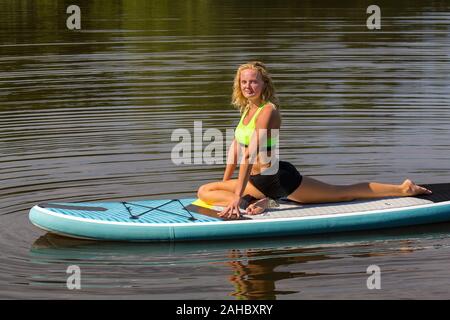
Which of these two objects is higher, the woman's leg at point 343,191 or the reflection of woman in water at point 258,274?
the woman's leg at point 343,191

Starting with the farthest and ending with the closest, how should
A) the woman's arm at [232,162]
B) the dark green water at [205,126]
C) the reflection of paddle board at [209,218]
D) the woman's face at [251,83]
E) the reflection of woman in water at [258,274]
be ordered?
the woman's arm at [232,162]
the woman's face at [251,83]
the reflection of paddle board at [209,218]
the dark green water at [205,126]
the reflection of woman in water at [258,274]

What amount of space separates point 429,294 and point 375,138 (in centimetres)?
642

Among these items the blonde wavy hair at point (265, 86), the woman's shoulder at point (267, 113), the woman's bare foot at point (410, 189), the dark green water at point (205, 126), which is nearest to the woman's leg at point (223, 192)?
the dark green water at point (205, 126)

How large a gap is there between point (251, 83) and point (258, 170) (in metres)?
0.84

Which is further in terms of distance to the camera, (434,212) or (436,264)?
(434,212)

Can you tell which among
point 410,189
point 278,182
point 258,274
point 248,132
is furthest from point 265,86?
point 258,274

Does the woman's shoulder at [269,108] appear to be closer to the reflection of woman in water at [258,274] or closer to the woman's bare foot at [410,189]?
the reflection of woman in water at [258,274]

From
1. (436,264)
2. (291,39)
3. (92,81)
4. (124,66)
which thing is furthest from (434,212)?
(291,39)

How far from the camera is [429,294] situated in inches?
364

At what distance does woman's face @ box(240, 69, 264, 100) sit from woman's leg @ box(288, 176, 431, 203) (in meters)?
0.96

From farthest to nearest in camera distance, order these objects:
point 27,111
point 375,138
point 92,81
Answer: point 92,81 → point 27,111 → point 375,138

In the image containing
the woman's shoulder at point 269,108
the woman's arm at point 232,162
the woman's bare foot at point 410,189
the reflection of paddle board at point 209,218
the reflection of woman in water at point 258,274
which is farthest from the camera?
the woman's bare foot at point 410,189

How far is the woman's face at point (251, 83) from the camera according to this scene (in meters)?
10.8
